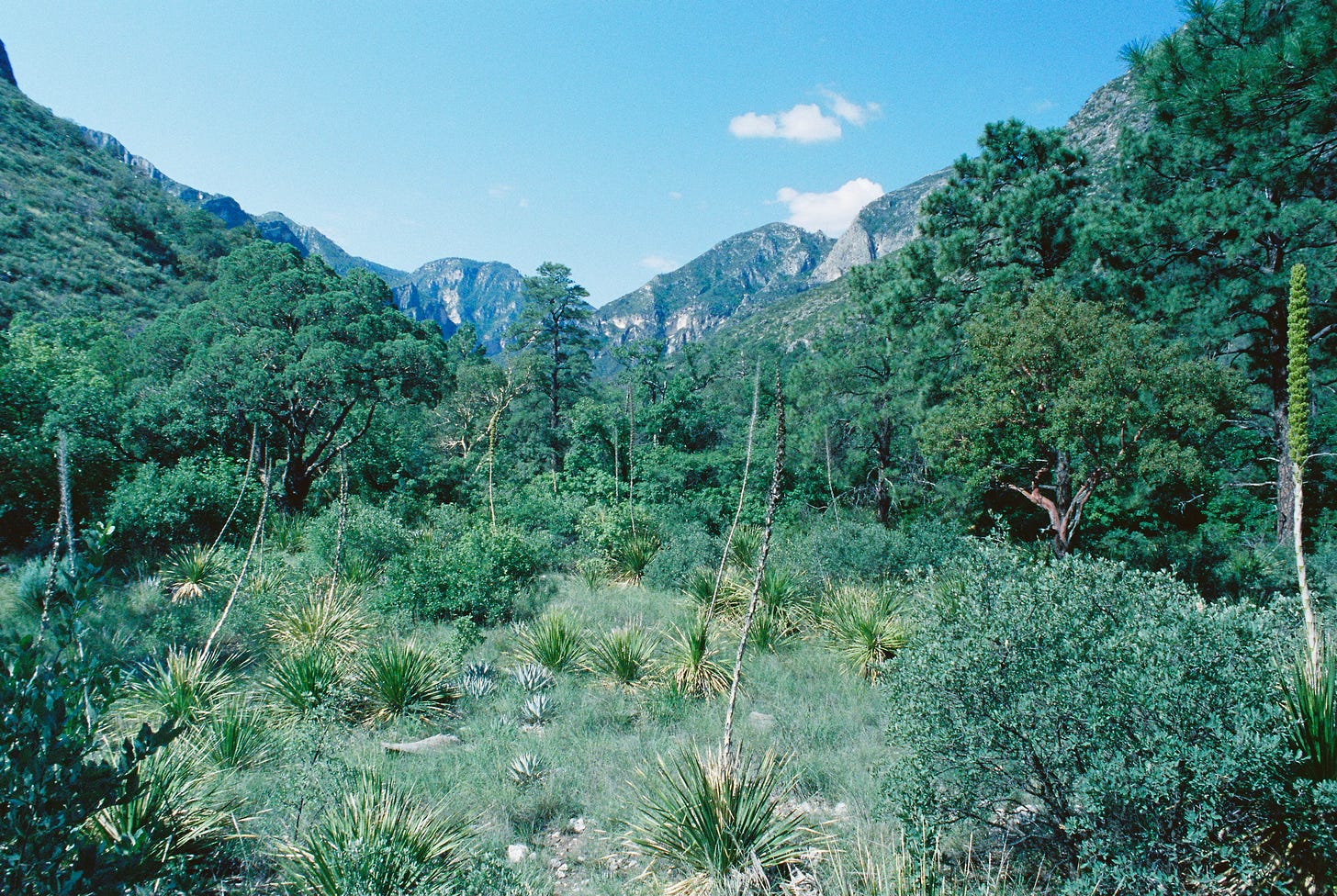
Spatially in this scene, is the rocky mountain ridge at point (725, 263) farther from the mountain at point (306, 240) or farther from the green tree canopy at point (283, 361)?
the green tree canopy at point (283, 361)

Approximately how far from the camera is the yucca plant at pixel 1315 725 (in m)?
3.09

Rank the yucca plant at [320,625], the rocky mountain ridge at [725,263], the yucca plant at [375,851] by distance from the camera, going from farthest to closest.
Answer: the rocky mountain ridge at [725,263] < the yucca plant at [320,625] < the yucca plant at [375,851]

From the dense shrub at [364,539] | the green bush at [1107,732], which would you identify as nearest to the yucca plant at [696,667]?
the green bush at [1107,732]

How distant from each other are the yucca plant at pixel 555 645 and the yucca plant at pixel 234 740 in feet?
9.81

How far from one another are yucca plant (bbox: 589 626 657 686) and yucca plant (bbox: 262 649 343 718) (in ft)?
9.54

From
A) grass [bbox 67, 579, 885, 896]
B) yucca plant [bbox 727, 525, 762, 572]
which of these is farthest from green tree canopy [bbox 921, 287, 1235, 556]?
grass [bbox 67, 579, 885, 896]

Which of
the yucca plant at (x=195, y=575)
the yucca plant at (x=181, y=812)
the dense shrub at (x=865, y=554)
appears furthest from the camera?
the dense shrub at (x=865, y=554)

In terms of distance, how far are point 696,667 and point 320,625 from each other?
196 inches

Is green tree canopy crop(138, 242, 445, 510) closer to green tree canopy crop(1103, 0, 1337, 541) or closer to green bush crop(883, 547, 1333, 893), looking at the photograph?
green bush crop(883, 547, 1333, 893)

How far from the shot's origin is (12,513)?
Answer: 39.9 ft

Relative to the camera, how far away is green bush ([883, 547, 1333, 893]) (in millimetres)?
2961

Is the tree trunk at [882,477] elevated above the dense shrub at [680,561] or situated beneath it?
elevated above

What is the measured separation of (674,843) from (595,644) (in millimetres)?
4127

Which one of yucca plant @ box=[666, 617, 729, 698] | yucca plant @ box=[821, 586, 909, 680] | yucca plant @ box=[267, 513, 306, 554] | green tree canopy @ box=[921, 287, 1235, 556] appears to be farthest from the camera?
yucca plant @ box=[267, 513, 306, 554]
